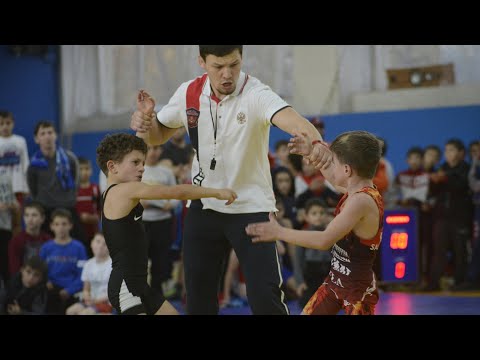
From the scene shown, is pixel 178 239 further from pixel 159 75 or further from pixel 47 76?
pixel 47 76

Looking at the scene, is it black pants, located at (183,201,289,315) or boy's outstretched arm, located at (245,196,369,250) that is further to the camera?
black pants, located at (183,201,289,315)

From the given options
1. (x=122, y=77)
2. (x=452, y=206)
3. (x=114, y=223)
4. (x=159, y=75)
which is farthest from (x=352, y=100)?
(x=114, y=223)

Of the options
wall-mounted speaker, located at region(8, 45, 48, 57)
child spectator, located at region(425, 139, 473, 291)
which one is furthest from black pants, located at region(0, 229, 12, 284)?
wall-mounted speaker, located at region(8, 45, 48, 57)

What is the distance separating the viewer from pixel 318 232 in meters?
3.67

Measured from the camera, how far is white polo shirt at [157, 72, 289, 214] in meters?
4.20

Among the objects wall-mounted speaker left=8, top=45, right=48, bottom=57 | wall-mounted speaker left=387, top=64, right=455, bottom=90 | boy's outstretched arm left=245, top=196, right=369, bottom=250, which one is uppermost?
wall-mounted speaker left=8, top=45, right=48, bottom=57

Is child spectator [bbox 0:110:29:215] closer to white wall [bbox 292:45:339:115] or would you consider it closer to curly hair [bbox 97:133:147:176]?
white wall [bbox 292:45:339:115]

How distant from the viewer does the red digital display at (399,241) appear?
22.4 ft

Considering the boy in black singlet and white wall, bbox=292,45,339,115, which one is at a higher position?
white wall, bbox=292,45,339,115

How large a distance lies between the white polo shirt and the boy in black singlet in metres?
0.32

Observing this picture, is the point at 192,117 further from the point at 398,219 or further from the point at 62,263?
the point at 62,263

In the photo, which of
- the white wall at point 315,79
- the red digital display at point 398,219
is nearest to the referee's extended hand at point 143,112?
the red digital display at point 398,219

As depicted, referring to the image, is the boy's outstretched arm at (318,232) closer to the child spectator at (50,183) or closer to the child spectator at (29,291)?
the child spectator at (29,291)

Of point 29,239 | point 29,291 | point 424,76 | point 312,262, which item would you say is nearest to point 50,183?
point 29,239
